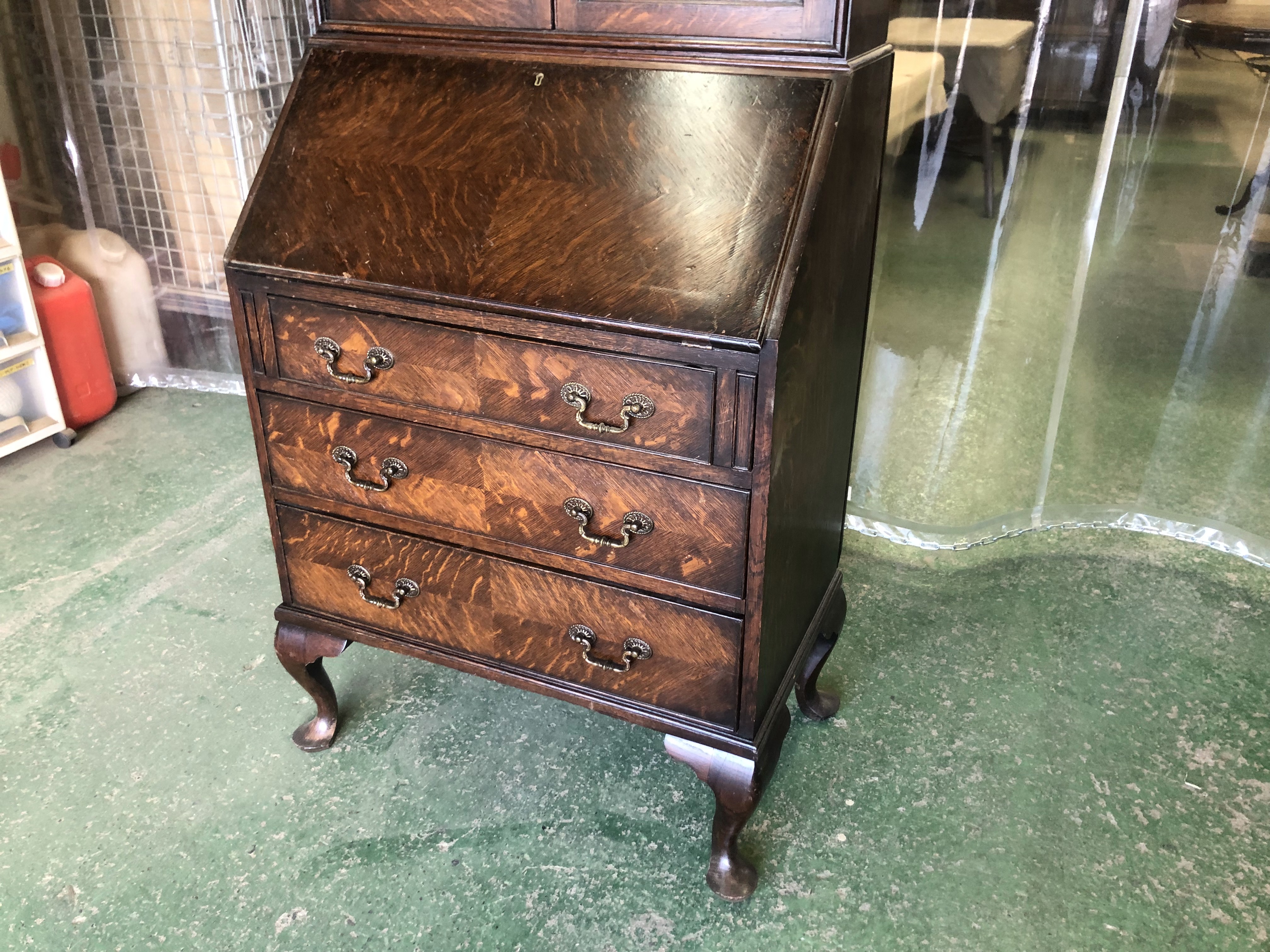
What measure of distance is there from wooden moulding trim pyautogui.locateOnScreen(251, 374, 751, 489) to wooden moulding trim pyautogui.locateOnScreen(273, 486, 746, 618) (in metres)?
0.15

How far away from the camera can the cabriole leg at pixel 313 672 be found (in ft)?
5.25

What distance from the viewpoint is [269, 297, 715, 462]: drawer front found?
3.77ft

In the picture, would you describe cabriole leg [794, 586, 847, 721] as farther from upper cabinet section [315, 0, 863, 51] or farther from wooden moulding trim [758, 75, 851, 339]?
upper cabinet section [315, 0, 863, 51]

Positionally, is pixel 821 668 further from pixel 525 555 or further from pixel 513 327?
pixel 513 327

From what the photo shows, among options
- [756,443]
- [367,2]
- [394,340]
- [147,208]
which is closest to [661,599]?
[756,443]

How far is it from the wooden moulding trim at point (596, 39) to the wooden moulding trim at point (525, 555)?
0.64 meters

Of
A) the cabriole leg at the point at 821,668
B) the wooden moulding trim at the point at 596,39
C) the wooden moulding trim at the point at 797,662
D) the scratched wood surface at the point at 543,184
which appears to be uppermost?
the wooden moulding trim at the point at 596,39

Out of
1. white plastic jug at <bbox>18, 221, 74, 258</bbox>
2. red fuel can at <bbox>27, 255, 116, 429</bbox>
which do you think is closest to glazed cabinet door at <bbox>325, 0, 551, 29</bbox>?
red fuel can at <bbox>27, 255, 116, 429</bbox>

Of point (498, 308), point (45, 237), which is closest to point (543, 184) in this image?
point (498, 308)

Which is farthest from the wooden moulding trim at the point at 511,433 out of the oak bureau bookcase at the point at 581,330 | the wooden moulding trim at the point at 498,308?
the wooden moulding trim at the point at 498,308

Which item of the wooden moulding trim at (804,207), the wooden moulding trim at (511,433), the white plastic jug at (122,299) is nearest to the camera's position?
the wooden moulding trim at (804,207)

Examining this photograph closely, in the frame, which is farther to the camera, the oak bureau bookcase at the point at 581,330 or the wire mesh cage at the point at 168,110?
the wire mesh cage at the point at 168,110

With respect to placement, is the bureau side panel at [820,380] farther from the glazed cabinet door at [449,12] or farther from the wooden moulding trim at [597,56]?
the glazed cabinet door at [449,12]

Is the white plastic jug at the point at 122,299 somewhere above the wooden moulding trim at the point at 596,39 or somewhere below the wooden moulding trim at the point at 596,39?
below
